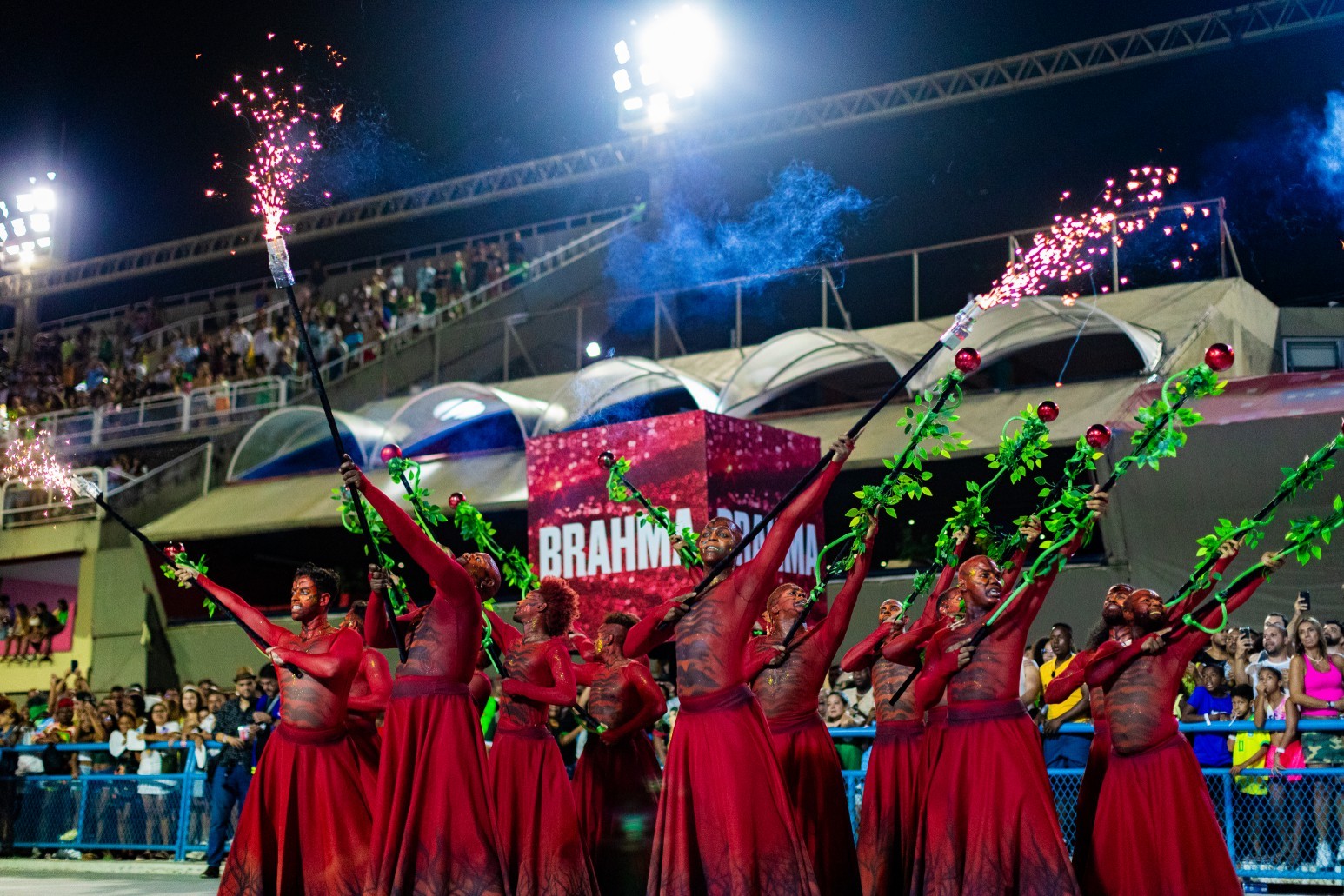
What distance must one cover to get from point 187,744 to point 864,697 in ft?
18.4

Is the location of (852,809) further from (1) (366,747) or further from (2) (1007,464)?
(2) (1007,464)

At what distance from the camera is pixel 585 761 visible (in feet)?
24.4

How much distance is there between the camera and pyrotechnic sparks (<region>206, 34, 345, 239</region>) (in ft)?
22.6

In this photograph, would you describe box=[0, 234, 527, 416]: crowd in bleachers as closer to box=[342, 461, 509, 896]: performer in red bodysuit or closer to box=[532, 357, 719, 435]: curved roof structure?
box=[532, 357, 719, 435]: curved roof structure

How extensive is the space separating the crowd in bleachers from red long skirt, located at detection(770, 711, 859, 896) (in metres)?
14.2

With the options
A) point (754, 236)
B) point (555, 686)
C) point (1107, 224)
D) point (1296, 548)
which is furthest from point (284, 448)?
point (1296, 548)

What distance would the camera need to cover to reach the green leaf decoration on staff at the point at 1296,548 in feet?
17.9

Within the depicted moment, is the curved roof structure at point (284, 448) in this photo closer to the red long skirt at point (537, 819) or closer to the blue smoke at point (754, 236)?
the blue smoke at point (754, 236)

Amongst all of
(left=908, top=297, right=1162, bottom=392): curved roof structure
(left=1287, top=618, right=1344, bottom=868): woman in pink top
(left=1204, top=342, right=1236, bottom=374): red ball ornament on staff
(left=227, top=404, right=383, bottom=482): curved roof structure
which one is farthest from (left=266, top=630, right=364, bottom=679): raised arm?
(left=227, top=404, right=383, bottom=482): curved roof structure

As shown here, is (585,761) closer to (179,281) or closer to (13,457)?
(13,457)

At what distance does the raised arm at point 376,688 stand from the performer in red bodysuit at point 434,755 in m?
0.76

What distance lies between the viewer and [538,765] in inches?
260

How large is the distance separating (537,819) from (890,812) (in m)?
1.77

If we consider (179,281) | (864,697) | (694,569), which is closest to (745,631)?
(694,569)
